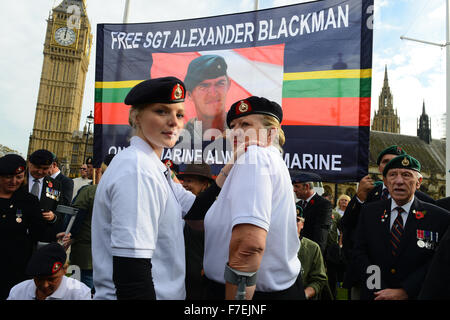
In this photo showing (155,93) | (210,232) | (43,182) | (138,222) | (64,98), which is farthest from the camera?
(64,98)

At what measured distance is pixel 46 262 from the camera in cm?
294

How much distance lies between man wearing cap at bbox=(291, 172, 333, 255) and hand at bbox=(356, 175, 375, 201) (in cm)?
64

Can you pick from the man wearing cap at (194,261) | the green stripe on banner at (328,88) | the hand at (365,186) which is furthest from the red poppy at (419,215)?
the man wearing cap at (194,261)

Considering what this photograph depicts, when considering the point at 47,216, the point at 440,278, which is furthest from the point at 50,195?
the point at 440,278

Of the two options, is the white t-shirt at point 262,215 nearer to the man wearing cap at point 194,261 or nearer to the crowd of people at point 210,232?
the crowd of people at point 210,232

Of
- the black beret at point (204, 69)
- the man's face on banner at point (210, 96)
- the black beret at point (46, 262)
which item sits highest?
the black beret at point (204, 69)

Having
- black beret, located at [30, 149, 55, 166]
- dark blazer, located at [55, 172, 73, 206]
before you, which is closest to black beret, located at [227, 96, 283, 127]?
black beret, located at [30, 149, 55, 166]

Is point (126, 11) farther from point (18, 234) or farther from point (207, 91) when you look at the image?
point (18, 234)

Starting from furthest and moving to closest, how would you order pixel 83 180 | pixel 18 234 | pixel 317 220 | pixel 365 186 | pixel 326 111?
1. pixel 83 180
2. pixel 317 220
3. pixel 326 111
4. pixel 365 186
5. pixel 18 234

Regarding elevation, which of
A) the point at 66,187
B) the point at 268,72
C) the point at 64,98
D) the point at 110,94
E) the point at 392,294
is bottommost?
the point at 392,294

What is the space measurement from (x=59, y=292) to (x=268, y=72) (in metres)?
3.96

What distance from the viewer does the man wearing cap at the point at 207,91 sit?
518 centimetres

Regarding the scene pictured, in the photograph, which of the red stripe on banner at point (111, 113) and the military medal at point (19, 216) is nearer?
the military medal at point (19, 216)

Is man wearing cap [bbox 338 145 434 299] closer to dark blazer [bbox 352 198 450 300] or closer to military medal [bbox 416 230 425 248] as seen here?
dark blazer [bbox 352 198 450 300]
